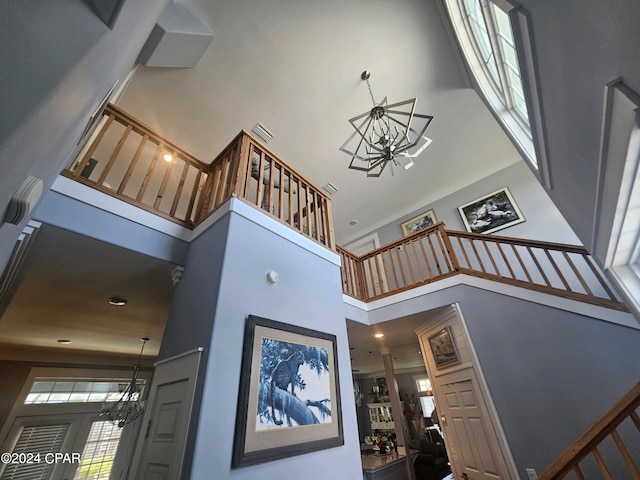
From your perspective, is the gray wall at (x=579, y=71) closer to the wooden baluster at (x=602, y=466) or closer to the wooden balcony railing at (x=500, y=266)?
the wooden balcony railing at (x=500, y=266)

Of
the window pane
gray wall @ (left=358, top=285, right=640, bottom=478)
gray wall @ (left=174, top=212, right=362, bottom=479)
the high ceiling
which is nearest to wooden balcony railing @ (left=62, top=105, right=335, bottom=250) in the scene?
gray wall @ (left=174, top=212, right=362, bottom=479)

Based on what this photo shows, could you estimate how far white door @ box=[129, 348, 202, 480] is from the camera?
4.86ft

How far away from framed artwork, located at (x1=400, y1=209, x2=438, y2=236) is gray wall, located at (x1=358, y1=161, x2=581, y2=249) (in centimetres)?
12

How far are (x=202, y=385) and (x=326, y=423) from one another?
3.36ft

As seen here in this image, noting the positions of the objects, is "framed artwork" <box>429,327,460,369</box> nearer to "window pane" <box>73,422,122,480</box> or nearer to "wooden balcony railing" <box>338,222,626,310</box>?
"wooden balcony railing" <box>338,222,626,310</box>

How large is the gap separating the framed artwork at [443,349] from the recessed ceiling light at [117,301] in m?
4.09

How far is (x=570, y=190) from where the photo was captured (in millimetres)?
1895

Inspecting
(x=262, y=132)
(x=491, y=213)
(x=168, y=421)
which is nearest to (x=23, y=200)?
(x=168, y=421)

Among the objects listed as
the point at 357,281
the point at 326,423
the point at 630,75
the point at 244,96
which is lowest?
the point at 326,423

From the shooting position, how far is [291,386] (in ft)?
6.20

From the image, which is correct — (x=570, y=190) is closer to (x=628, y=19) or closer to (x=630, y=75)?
(x=630, y=75)

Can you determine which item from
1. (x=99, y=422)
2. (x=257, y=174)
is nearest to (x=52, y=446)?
(x=99, y=422)

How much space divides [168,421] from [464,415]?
10.9ft

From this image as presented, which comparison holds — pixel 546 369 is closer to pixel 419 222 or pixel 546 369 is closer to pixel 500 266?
pixel 500 266
